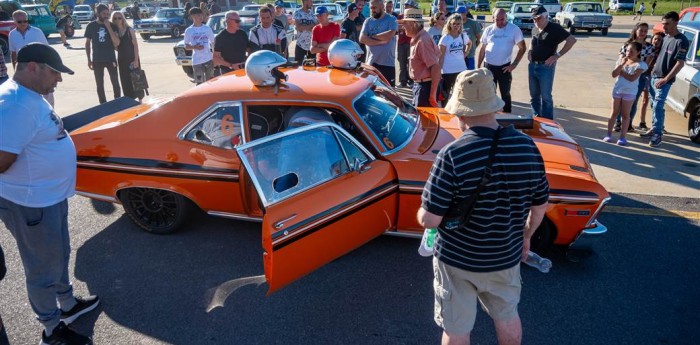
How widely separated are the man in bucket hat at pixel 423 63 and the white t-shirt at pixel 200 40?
151 inches

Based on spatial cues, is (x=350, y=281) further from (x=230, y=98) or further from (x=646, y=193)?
(x=646, y=193)

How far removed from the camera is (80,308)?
10.4ft

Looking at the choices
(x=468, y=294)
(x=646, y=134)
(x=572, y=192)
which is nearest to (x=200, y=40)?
(x=572, y=192)

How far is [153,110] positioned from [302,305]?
2.12 meters

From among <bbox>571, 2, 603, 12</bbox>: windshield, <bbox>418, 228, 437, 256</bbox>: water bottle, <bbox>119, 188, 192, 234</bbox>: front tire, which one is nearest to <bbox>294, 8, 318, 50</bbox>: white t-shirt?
<bbox>119, 188, 192, 234</bbox>: front tire

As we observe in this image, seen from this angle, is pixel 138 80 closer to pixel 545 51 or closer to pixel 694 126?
pixel 545 51

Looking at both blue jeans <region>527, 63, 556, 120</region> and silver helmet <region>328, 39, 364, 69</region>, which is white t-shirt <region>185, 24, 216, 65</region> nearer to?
silver helmet <region>328, 39, 364, 69</region>

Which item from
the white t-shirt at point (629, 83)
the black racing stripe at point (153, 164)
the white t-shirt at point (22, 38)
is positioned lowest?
the black racing stripe at point (153, 164)

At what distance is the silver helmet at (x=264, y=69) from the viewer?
148 inches

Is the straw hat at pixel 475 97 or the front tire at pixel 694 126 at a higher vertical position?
the straw hat at pixel 475 97

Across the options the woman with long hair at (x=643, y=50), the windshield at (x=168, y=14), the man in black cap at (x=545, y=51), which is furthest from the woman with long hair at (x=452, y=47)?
the windshield at (x=168, y=14)

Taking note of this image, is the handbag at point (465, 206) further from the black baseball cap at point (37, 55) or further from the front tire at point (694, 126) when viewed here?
the front tire at point (694, 126)

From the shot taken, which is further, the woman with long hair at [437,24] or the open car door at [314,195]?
the woman with long hair at [437,24]

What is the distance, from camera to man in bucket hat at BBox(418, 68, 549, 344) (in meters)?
1.99
